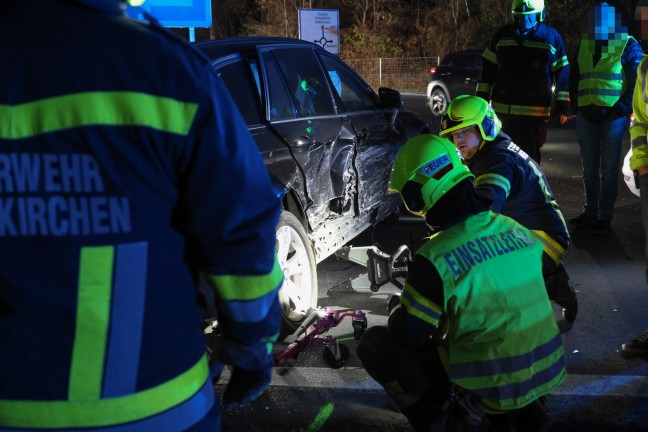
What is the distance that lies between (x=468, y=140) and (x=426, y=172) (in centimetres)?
152

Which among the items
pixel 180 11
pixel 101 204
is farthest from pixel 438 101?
pixel 101 204

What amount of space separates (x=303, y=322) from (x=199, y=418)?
9.22ft

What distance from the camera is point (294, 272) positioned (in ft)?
15.5

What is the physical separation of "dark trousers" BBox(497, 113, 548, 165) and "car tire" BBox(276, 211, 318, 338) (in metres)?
3.21

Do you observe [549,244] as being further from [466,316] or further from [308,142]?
[466,316]

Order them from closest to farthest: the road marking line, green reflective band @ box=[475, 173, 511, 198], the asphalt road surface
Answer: the asphalt road surface < the road marking line < green reflective band @ box=[475, 173, 511, 198]

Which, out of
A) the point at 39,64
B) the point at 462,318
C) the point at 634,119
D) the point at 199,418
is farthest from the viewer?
the point at 634,119

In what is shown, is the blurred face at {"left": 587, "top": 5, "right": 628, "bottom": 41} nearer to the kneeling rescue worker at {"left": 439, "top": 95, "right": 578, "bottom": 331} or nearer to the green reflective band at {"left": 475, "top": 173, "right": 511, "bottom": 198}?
the kneeling rescue worker at {"left": 439, "top": 95, "right": 578, "bottom": 331}

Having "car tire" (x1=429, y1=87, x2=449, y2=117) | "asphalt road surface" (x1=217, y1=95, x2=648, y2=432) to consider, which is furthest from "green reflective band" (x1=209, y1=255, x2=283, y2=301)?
"car tire" (x1=429, y1=87, x2=449, y2=117)

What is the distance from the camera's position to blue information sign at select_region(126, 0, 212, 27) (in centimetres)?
708

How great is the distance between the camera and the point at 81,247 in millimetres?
1485

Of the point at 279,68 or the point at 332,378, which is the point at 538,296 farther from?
the point at 279,68

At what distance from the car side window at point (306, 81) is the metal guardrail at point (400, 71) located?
2466 centimetres

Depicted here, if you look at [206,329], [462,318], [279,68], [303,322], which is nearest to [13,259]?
[462,318]
